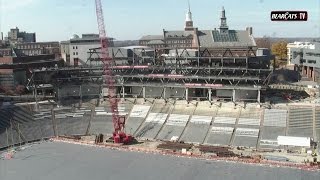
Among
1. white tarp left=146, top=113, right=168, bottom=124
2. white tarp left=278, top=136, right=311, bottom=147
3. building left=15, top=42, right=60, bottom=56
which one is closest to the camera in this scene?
white tarp left=278, top=136, right=311, bottom=147

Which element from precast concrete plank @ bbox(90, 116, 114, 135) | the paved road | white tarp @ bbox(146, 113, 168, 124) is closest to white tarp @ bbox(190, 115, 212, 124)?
white tarp @ bbox(146, 113, 168, 124)

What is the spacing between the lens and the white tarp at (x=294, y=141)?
1984 inches

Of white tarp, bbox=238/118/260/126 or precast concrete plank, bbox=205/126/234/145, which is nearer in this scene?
precast concrete plank, bbox=205/126/234/145

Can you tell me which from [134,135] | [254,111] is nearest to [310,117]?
[254,111]

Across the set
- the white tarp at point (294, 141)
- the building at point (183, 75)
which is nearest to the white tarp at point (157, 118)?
the building at point (183, 75)

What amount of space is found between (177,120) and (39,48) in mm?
79878

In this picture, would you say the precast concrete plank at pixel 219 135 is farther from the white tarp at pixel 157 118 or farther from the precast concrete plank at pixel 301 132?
the white tarp at pixel 157 118

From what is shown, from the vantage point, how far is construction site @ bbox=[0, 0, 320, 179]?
45156 mm

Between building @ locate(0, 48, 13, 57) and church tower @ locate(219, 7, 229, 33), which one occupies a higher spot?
church tower @ locate(219, 7, 229, 33)

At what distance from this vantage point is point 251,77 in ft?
203

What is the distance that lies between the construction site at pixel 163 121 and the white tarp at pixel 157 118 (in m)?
0.15

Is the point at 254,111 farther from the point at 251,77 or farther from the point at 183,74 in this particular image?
the point at 183,74

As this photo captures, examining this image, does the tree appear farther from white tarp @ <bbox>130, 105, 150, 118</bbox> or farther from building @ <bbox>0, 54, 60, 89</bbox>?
white tarp @ <bbox>130, 105, 150, 118</bbox>

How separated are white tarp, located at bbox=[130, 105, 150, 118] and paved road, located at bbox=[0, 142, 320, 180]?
12.6 metres
